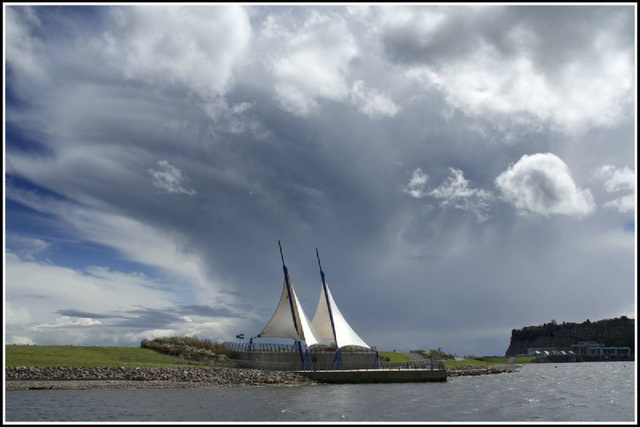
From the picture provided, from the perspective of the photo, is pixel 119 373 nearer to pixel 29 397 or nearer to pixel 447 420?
pixel 29 397

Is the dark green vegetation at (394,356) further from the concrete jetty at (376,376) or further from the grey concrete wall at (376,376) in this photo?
the grey concrete wall at (376,376)

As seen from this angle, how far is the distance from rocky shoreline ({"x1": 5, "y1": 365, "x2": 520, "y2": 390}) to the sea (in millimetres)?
2652

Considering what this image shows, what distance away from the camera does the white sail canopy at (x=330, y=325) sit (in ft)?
250

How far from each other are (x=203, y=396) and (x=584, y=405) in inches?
1045

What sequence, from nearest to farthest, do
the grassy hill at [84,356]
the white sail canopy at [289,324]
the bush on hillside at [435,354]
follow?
1. the grassy hill at [84,356]
2. the white sail canopy at [289,324]
3. the bush on hillside at [435,354]

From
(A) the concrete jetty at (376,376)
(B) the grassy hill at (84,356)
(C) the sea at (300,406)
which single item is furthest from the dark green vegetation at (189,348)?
(C) the sea at (300,406)

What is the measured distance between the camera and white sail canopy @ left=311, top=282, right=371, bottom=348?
76225 mm

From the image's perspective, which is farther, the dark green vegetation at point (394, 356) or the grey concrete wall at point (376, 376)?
the dark green vegetation at point (394, 356)

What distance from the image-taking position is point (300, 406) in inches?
1531

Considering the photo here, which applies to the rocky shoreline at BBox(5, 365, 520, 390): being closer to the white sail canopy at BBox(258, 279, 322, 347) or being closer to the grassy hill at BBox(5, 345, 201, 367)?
the grassy hill at BBox(5, 345, 201, 367)

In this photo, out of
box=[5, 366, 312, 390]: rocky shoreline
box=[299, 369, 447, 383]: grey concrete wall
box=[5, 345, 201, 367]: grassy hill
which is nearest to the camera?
box=[5, 366, 312, 390]: rocky shoreline

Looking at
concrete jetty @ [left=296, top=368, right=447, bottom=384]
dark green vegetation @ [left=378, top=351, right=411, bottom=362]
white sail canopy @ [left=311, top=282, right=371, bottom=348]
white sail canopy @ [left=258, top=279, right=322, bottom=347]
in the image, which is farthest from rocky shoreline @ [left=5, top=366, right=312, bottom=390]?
dark green vegetation @ [left=378, top=351, right=411, bottom=362]

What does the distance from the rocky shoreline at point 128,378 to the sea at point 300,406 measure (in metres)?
2.65

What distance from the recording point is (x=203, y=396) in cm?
4312
